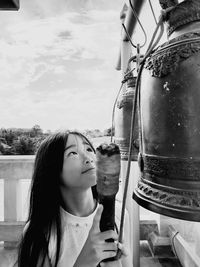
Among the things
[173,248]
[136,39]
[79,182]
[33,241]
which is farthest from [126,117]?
[173,248]

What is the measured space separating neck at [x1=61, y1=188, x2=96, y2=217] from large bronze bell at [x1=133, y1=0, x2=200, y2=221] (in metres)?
0.71

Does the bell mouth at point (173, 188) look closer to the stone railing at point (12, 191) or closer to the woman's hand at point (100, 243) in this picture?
the woman's hand at point (100, 243)

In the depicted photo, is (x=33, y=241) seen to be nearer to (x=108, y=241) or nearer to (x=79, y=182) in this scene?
(x=79, y=182)

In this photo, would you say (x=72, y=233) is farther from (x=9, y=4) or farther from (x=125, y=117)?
(x=9, y=4)

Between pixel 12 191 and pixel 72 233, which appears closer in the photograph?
→ pixel 72 233

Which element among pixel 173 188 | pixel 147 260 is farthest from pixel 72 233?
pixel 147 260

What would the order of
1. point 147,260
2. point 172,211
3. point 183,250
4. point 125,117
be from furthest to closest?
point 147,260, point 183,250, point 125,117, point 172,211

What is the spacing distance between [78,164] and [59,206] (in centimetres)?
40

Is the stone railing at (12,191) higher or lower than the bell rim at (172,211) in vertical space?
lower

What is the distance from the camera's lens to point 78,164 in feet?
3.08

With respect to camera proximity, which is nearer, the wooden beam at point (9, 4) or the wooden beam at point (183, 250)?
the wooden beam at point (9, 4)

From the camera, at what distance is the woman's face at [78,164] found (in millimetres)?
890

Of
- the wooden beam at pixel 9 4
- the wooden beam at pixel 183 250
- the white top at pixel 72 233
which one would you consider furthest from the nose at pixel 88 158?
the wooden beam at pixel 183 250

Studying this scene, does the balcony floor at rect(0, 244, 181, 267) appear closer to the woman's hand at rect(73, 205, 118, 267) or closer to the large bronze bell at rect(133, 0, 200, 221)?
the woman's hand at rect(73, 205, 118, 267)
